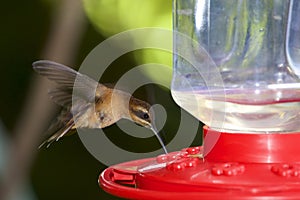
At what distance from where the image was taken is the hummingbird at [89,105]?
2.54 m

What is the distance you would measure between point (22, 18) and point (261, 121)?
2249mm

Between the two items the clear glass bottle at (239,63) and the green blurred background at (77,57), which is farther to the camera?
the green blurred background at (77,57)

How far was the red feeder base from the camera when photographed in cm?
164

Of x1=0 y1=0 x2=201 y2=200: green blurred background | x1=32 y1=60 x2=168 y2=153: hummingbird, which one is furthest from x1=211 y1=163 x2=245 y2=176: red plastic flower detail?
x1=0 y1=0 x2=201 y2=200: green blurred background

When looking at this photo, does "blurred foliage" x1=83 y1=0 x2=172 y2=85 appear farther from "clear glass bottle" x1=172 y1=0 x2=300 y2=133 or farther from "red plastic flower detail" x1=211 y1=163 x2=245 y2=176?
"red plastic flower detail" x1=211 y1=163 x2=245 y2=176

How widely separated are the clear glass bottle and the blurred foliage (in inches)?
57.4

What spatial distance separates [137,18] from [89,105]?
142 cm

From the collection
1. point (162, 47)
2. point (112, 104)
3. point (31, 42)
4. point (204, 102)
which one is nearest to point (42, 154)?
point (31, 42)

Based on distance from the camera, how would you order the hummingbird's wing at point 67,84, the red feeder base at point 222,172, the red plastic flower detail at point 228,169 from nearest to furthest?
1. the red feeder base at point 222,172
2. the red plastic flower detail at point 228,169
3. the hummingbird's wing at point 67,84

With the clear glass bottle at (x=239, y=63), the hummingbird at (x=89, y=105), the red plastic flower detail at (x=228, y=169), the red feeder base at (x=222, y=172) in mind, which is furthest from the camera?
the hummingbird at (x=89, y=105)

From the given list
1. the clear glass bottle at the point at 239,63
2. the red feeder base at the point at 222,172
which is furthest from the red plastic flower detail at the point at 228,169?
the clear glass bottle at the point at 239,63

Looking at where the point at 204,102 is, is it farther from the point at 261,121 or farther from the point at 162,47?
the point at 162,47

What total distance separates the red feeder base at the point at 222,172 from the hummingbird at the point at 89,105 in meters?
0.45

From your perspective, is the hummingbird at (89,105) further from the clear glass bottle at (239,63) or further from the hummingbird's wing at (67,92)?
the clear glass bottle at (239,63)
